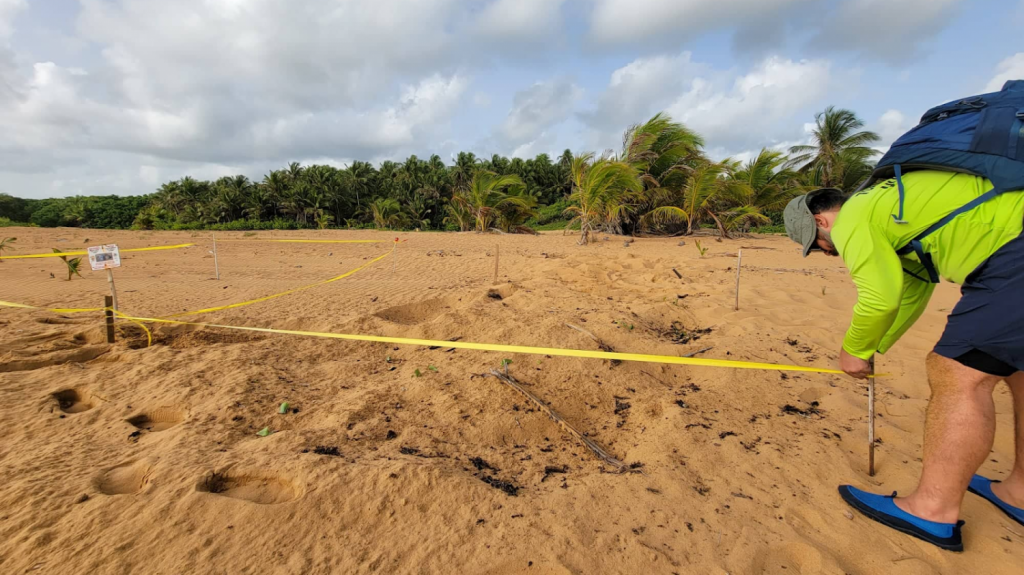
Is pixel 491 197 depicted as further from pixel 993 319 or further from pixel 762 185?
pixel 993 319

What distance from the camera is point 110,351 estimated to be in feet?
11.9

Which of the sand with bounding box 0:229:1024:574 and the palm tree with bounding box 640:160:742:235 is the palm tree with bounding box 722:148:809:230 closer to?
the palm tree with bounding box 640:160:742:235

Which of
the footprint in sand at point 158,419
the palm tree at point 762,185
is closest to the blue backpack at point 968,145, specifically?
the footprint in sand at point 158,419

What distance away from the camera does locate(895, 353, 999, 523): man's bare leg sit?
5.04ft

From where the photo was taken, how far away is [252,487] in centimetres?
187

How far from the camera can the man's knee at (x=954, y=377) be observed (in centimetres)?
155

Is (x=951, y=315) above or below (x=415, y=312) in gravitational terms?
above

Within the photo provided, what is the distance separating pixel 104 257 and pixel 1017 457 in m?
6.52

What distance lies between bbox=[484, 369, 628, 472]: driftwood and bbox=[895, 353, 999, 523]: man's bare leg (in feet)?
3.81

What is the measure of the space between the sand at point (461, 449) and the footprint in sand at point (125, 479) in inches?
0.5

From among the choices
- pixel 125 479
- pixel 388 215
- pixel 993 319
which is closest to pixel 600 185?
pixel 993 319

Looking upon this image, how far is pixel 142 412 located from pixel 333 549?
6.48 ft

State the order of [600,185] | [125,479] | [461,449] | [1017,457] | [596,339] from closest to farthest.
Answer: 1. [1017,457]
2. [125,479]
3. [461,449]
4. [596,339]
5. [600,185]

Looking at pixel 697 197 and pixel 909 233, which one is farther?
pixel 697 197
